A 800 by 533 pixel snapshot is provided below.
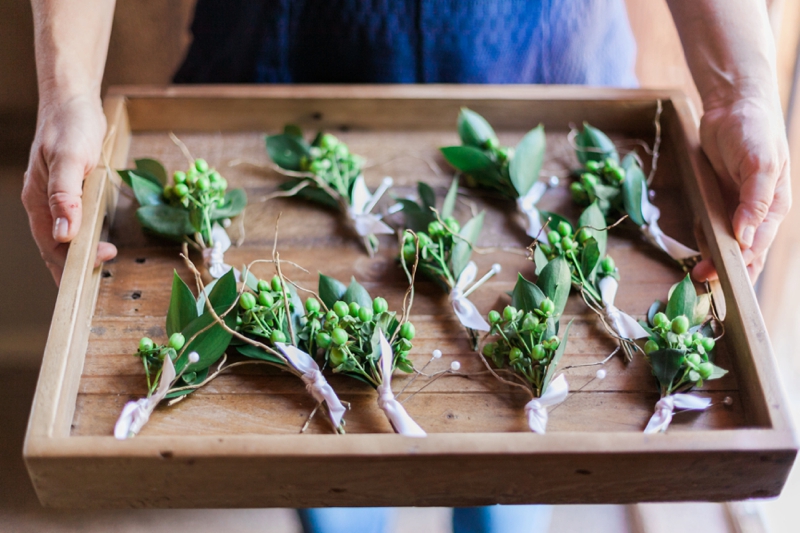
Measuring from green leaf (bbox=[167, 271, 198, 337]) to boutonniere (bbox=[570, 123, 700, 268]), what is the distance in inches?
14.3

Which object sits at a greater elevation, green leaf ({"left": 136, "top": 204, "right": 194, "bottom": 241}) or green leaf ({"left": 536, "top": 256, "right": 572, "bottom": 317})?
green leaf ({"left": 536, "top": 256, "right": 572, "bottom": 317})

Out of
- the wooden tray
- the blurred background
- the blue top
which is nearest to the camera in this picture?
the wooden tray

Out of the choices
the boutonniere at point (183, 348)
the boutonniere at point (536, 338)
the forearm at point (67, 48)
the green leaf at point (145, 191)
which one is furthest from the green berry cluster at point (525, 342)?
the forearm at point (67, 48)

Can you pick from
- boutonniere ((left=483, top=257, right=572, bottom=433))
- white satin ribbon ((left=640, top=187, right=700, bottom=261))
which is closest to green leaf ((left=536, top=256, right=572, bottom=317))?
boutonniere ((left=483, top=257, right=572, bottom=433))

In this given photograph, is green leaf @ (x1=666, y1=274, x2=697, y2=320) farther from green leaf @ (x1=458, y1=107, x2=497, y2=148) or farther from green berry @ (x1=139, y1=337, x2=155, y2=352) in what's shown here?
green berry @ (x1=139, y1=337, x2=155, y2=352)

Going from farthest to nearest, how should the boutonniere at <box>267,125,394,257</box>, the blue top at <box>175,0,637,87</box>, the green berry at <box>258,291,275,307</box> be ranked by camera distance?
the blue top at <box>175,0,637,87</box>
the boutonniere at <box>267,125,394,257</box>
the green berry at <box>258,291,275,307</box>

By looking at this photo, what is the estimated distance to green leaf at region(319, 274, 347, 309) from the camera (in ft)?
1.85

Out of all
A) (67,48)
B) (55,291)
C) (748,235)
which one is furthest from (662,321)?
(55,291)

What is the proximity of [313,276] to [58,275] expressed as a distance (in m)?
0.24

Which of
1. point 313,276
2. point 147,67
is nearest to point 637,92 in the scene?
point 313,276

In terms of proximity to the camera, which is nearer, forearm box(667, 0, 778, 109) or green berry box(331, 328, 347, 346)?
green berry box(331, 328, 347, 346)

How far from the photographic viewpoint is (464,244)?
60 cm

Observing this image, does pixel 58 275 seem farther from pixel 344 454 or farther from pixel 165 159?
pixel 344 454

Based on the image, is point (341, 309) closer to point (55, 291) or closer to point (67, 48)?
point (67, 48)
